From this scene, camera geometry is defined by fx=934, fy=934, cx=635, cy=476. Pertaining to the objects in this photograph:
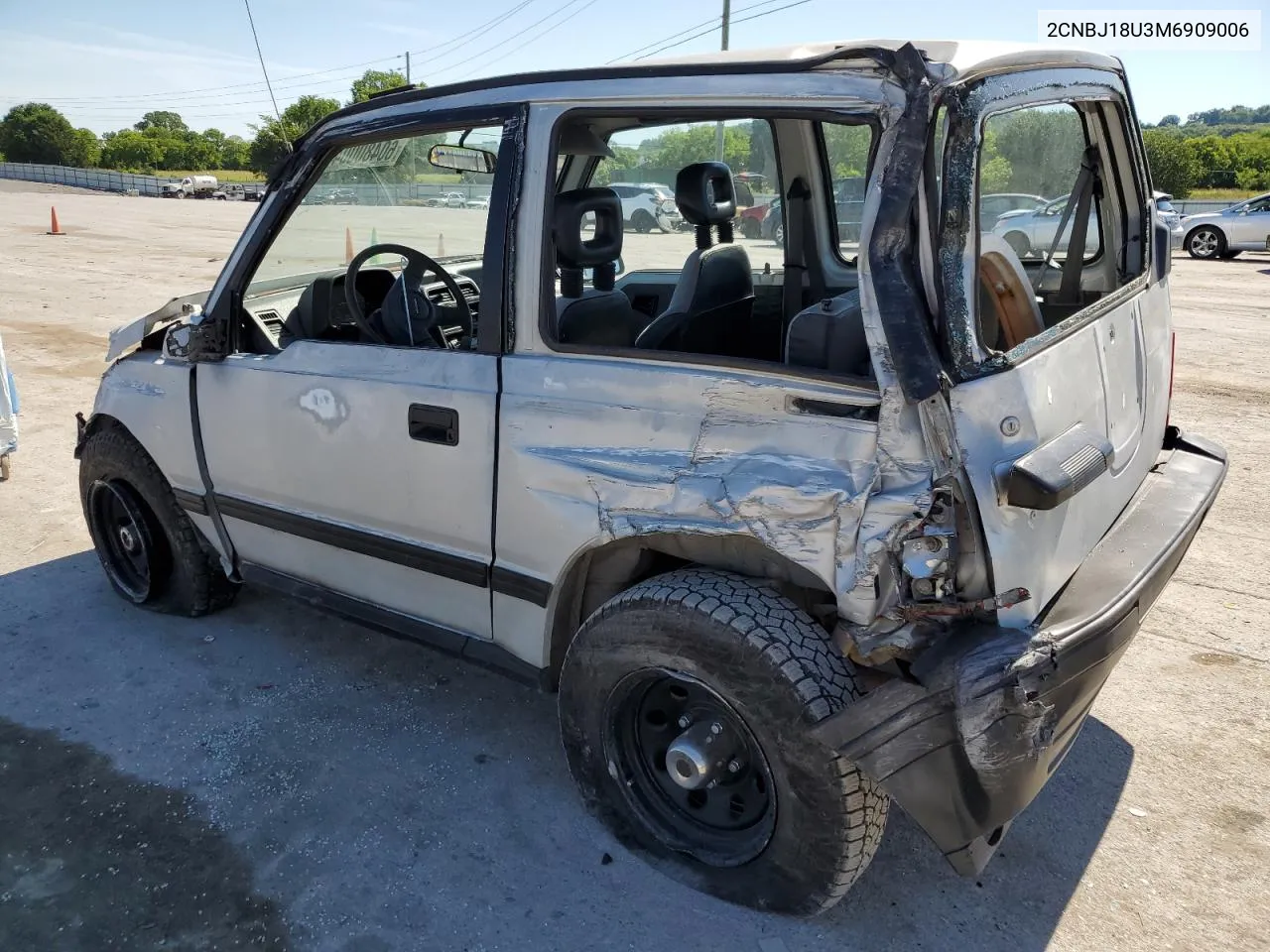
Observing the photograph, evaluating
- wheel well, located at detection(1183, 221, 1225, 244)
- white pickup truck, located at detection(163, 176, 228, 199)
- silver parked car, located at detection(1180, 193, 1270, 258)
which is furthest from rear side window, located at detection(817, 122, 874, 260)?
white pickup truck, located at detection(163, 176, 228, 199)

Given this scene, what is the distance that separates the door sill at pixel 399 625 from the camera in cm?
282

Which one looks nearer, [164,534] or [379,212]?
[379,212]

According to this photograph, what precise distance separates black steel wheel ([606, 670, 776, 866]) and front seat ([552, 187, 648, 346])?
98 cm

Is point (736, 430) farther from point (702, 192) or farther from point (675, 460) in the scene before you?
point (702, 192)

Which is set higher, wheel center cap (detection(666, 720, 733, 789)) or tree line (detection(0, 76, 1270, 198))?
tree line (detection(0, 76, 1270, 198))

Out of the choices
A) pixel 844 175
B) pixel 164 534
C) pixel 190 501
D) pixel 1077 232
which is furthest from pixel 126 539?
pixel 1077 232

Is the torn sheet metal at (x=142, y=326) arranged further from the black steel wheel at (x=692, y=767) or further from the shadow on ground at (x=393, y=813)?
the black steel wheel at (x=692, y=767)

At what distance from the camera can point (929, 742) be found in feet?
6.45

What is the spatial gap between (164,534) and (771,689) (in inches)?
114

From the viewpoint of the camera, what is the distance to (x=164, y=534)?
153 inches

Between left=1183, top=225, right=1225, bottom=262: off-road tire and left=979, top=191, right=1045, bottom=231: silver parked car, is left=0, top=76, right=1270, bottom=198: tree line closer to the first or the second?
left=979, top=191, right=1045, bottom=231: silver parked car

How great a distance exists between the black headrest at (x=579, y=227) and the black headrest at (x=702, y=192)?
410mm

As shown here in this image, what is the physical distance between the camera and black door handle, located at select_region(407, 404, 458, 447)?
2643mm

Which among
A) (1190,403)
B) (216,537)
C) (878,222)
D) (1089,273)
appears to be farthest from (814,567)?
(1190,403)
